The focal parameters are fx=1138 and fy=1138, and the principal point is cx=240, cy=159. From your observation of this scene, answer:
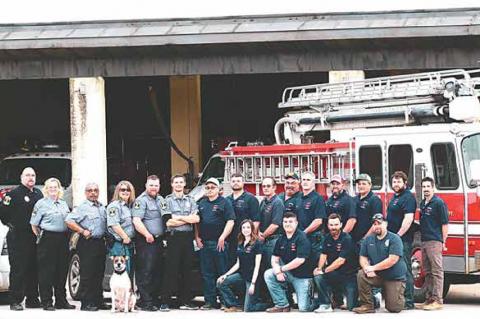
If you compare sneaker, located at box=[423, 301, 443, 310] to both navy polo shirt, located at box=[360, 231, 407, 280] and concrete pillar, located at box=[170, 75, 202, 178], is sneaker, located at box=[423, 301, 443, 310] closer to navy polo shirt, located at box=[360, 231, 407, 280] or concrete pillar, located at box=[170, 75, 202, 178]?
navy polo shirt, located at box=[360, 231, 407, 280]

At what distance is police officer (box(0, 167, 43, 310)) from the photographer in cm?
1532

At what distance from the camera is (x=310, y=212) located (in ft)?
49.1

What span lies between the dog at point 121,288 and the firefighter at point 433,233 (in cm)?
373

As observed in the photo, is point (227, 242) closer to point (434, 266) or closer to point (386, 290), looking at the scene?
point (386, 290)

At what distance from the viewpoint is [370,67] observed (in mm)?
23844

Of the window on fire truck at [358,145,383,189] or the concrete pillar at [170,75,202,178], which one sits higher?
the concrete pillar at [170,75,202,178]

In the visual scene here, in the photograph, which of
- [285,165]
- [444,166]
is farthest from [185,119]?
[444,166]

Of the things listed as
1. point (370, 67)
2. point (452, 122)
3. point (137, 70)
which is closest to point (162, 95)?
point (137, 70)

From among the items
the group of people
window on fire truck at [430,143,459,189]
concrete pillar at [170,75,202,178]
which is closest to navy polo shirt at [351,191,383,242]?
the group of people

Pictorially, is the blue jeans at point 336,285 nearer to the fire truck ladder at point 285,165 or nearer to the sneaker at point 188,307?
the sneaker at point 188,307

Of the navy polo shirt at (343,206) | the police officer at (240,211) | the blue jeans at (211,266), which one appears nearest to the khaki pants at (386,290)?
the navy polo shirt at (343,206)

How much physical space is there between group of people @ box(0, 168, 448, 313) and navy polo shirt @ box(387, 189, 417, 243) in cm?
1

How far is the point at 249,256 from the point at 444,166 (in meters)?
2.92

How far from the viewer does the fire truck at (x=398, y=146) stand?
49.3 ft
